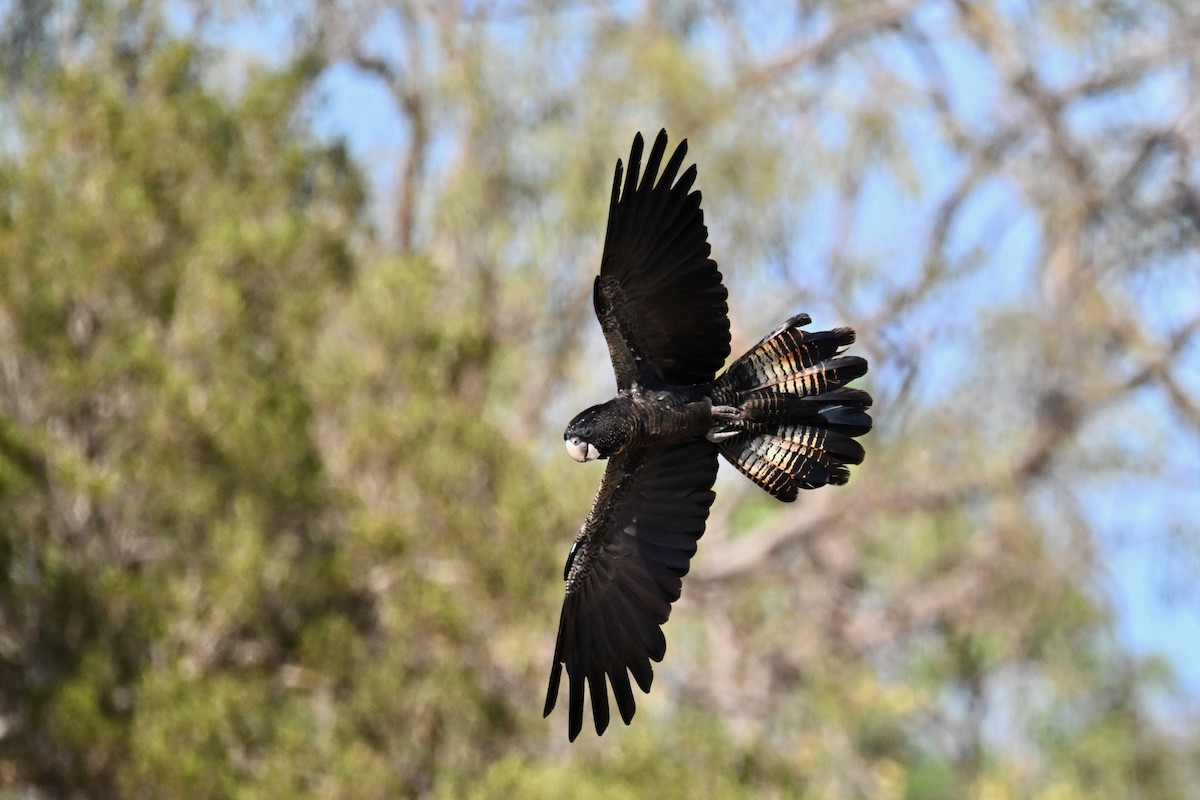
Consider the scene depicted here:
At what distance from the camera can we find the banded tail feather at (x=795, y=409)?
4.75m

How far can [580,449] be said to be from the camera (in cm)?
455

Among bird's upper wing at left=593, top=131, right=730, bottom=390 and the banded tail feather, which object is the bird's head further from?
the banded tail feather

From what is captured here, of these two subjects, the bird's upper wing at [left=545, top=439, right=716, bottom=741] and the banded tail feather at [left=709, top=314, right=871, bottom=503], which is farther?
the bird's upper wing at [left=545, top=439, right=716, bottom=741]

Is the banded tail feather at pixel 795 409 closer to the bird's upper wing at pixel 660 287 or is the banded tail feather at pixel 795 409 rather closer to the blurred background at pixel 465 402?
the bird's upper wing at pixel 660 287

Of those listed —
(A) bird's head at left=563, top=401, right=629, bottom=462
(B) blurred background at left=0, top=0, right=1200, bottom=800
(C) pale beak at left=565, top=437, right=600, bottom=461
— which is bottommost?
(C) pale beak at left=565, top=437, right=600, bottom=461

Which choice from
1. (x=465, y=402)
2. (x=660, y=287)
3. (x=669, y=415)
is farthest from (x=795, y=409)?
(x=465, y=402)

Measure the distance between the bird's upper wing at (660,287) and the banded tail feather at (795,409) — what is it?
5.1 inches

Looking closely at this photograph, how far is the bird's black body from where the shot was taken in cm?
469

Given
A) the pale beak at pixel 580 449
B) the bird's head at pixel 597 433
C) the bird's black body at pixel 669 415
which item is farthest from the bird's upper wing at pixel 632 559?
the pale beak at pixel 580 449

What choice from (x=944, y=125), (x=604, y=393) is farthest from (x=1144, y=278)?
(x=604, y=393)

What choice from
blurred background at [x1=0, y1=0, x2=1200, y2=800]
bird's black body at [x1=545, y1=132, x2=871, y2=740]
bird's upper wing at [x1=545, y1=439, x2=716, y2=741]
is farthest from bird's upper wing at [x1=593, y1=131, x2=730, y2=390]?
blurred background at [x1=0, y1=0, x2=1200, y2=800]

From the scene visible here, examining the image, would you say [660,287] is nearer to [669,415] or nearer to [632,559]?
[669,415]

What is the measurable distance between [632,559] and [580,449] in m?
0.71

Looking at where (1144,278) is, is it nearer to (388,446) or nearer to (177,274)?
(388,446)
